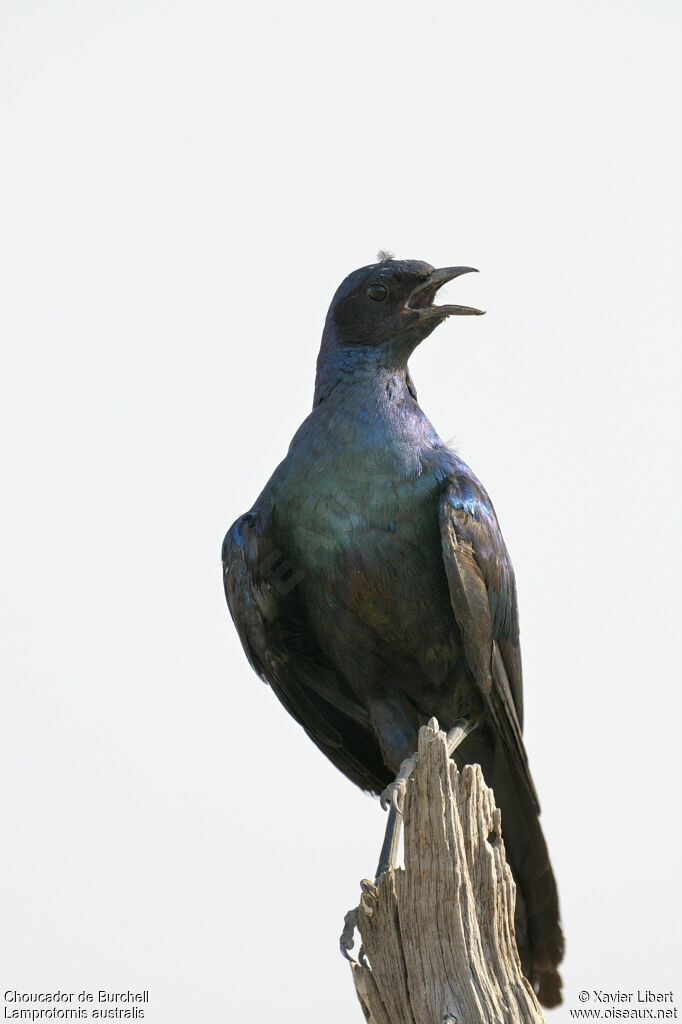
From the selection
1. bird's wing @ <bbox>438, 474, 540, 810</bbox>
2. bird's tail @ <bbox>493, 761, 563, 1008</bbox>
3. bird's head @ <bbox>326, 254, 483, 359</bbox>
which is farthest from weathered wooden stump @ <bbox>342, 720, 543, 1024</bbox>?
bird's head @ <bbox>326, 254, 483, 359</bbox>

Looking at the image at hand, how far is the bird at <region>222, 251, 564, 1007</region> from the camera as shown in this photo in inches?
221

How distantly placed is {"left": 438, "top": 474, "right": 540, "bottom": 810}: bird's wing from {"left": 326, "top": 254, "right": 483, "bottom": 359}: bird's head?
83 centimetres

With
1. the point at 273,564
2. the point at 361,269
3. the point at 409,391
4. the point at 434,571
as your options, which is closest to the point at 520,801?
the point at 434,571

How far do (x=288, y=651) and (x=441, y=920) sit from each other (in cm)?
182

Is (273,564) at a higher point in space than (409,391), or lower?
lower

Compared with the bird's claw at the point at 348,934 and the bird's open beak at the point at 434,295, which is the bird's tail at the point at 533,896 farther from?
the bird's open beak at the point at 434,295

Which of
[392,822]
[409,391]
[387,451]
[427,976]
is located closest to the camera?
[427,976]

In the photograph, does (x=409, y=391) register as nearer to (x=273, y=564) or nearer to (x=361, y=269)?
(x=361, y=269)

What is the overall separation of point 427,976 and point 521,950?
153cm

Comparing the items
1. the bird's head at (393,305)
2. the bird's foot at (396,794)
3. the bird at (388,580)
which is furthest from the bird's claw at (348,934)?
the bird's head at (393,305)

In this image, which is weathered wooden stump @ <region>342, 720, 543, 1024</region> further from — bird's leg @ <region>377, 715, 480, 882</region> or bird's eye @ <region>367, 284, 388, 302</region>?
bird's eye @ <region>367, 284, 388, 302</region>

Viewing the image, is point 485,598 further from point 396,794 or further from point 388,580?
point 396,794

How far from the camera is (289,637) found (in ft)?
20.1

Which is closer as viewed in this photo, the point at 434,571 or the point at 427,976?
the point at 427,976
